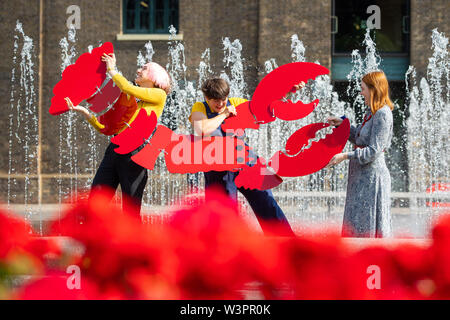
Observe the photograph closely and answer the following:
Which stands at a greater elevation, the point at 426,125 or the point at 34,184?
the point at 426,125

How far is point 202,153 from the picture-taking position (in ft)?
12.6

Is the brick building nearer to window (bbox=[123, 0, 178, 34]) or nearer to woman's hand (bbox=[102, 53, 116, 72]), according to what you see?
window (bbox=[123, 0, 178, 34])

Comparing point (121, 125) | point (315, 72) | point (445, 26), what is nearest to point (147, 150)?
point (121, 125)

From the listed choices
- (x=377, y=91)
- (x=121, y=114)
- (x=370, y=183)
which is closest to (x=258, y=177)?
(x=370, y=183)

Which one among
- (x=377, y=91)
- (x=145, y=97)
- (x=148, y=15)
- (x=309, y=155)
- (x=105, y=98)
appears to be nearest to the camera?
(x=309, y=155)

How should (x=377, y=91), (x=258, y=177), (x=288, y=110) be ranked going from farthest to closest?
(x=377, y=91) < (x=258, y=177) < (x=288, y=110)

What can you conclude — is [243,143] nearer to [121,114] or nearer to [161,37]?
[121,114]

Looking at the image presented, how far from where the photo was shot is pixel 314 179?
1408 cm

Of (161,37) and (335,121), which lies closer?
(335,121)

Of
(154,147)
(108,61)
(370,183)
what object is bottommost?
(370,183)

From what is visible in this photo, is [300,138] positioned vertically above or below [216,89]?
below

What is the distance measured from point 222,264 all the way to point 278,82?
264 centimetres
